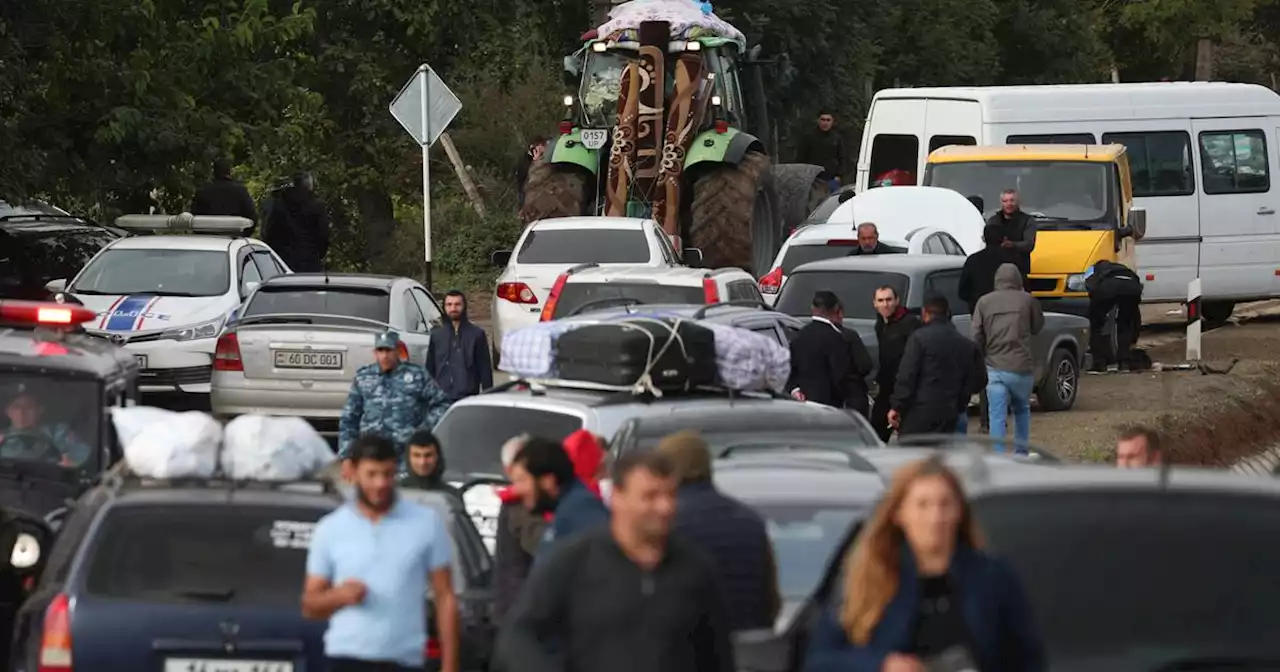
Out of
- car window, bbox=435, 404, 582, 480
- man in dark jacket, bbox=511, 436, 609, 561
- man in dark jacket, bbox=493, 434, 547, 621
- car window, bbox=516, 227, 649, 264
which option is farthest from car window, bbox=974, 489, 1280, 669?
car window, bbox=516, 227, 649, 264

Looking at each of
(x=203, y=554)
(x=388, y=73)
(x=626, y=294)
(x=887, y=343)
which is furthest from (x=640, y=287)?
(x=388, y=73)

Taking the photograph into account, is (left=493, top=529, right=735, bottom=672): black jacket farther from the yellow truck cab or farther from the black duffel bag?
the yellow truck cab

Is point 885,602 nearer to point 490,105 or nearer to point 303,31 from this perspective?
point 303,31

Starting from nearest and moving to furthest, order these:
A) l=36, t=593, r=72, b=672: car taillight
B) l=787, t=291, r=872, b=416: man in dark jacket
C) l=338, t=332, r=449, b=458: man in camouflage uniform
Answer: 1. l=36, t=593, r=72, b=672: car taillight
2. l=338, t=332, r=449, b=458: man in camouflage uniform
3. l=787, t=291, r=872, b=416: man in dark jacket

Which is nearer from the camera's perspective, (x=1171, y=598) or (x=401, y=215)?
(x=1171, y=598)

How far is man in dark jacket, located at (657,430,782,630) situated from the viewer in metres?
7.72

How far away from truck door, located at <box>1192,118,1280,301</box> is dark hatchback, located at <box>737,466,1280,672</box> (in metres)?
22.6

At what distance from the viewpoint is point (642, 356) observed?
41.9ft

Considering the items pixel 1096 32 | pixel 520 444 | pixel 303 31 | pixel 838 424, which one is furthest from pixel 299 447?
pixel 1096 32

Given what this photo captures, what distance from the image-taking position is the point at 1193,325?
85.6 feet

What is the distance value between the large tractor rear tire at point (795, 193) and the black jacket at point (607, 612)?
23676 mm

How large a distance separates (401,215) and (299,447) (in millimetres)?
31457

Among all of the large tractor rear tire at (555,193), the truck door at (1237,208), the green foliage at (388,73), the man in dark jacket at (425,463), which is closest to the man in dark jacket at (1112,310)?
the truck door at (1237,208)

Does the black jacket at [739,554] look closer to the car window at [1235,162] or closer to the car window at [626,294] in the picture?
the car window at [626,294]
